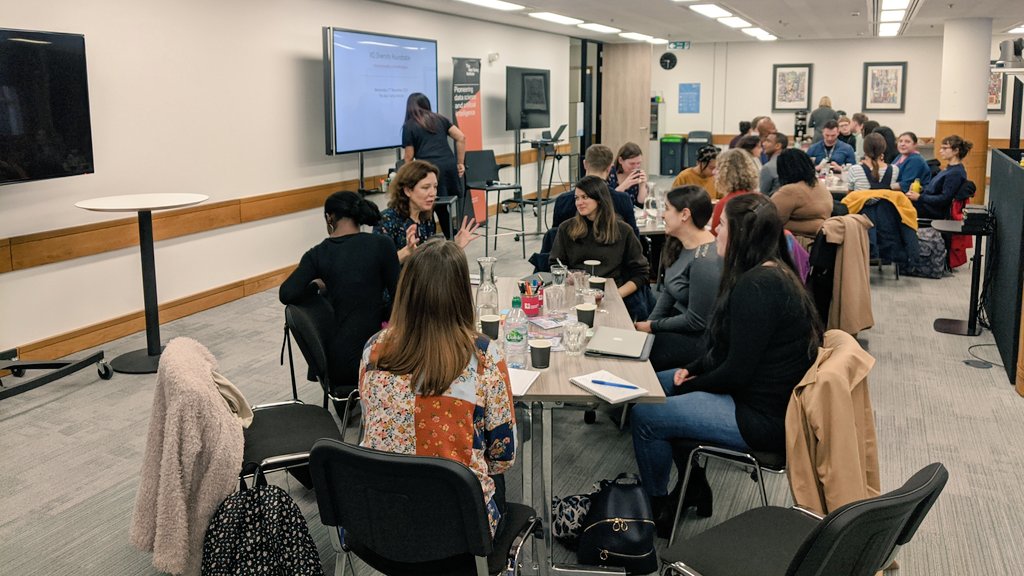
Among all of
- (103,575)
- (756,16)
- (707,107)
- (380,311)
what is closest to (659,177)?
(707,107)

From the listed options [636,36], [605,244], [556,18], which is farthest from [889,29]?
[605,244]

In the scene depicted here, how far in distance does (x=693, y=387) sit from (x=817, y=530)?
1.29 m

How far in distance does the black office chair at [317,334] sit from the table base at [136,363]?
Result: 1.75 meters

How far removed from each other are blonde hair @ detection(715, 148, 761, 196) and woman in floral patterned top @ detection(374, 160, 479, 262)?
1.82m

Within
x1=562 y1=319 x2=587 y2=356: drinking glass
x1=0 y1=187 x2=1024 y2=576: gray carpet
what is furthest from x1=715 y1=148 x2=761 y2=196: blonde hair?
x1=562 y1=319 x2=587 y2=356: drinking glass

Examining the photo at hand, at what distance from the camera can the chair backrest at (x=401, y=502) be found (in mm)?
1862

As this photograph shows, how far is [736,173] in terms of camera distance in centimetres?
530

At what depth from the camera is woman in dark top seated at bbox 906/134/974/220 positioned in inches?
304

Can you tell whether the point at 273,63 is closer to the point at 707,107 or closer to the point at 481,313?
the point at 481,313

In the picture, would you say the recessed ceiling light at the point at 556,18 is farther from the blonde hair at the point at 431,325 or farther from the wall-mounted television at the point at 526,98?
the blonde hair at the point at 431,325

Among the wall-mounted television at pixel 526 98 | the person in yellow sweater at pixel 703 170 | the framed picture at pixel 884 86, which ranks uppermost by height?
the framed picture at pixel 884 86

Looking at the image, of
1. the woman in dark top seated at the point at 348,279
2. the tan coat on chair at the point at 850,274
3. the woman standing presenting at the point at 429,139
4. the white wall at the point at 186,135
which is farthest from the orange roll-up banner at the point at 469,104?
the woman in dark top seated at the point at 348,279

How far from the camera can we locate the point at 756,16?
1109cm

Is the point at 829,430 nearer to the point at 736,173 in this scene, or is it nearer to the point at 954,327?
the point at 736,173
